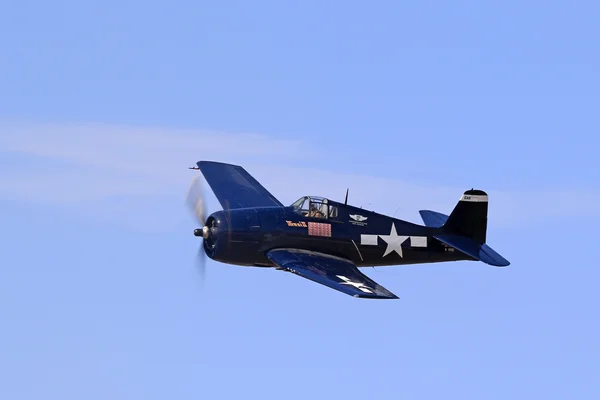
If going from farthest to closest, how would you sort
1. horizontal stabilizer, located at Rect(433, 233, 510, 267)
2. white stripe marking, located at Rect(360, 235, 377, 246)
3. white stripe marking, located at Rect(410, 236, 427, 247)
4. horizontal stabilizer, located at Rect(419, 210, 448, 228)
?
horizontal stabilizer, located at Rect(419, 210, 448, 228)
white stripe marking, located at Rect(410, 236, 427, 247)
horizontal stabilizer, located at Rect(433, 233, 510, 267)
white stripe marking, located at Rect(360, 235, 377, 246)

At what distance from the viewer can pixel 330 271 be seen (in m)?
36.2

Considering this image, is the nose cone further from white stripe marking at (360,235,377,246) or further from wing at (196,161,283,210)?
white stripe marking at (360,235,377,246)

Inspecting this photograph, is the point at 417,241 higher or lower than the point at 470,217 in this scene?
lower

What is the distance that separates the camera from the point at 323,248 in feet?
124

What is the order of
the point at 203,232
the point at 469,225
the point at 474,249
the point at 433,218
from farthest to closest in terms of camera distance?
the point at 433,218, the point at 469,225, the point at 474,249, the point at 203,232

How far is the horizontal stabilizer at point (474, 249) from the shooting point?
3838cm

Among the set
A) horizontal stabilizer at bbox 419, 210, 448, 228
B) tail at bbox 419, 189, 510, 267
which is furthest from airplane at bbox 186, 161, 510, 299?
horizontal stabilizer at bbox 419, 210, 448, 228

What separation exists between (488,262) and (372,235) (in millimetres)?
3452

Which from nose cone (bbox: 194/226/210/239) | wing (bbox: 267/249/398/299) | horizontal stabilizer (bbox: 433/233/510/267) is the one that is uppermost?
nose cone (bbox: 194/226/210/239)

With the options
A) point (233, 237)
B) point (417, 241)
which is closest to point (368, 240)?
point (417, 241)

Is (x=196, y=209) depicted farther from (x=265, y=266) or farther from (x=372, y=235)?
(x=372, y=235)

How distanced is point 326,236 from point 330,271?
1921 millimetres

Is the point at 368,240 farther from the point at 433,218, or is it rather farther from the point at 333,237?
the point at 433,218

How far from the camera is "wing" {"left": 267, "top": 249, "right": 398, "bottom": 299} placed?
112ft
